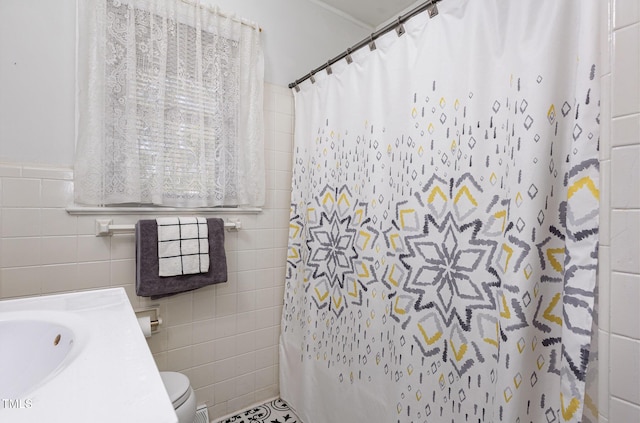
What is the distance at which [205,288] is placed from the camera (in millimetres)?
1517

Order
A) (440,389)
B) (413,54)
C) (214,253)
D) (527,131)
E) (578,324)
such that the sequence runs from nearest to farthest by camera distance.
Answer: (578,324) → (527,131) → (440,389) → (413,54) → (214,253)

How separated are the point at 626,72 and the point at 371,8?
164cm

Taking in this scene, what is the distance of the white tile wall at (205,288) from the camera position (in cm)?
114

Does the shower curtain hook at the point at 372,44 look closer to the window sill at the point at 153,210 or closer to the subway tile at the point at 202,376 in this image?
the window sill at the point at 153,210

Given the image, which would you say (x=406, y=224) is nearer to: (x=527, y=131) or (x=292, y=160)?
(x=527, y=131)

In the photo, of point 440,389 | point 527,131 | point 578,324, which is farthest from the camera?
point 440,389

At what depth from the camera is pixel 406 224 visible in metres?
1.09

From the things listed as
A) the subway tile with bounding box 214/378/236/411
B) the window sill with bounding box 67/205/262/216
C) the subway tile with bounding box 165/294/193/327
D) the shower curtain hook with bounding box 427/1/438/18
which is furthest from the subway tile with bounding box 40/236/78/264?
the shower curtain hook with bounding box 427/1/438/18

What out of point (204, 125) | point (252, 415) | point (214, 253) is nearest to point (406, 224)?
point (214, 253)

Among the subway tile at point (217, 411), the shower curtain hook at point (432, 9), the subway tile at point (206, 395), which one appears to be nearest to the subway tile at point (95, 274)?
the subway tile at point (206, 395)

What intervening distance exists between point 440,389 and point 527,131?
82 centimetres

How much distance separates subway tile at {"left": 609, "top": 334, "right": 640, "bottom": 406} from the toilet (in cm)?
124

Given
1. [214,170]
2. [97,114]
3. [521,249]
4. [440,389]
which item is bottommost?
[440,389]

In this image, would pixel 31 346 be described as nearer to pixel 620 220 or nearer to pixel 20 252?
pixel 20 252
